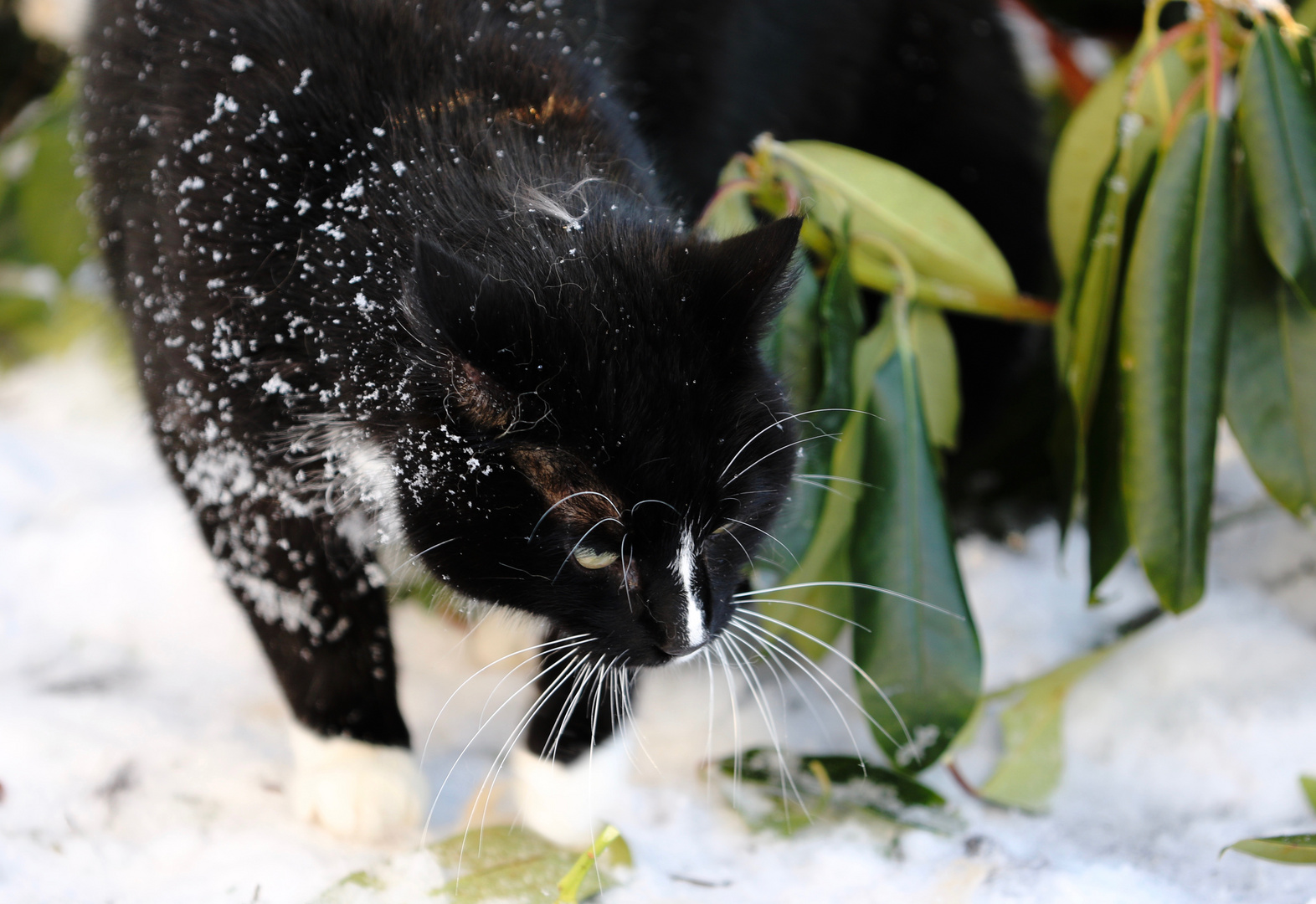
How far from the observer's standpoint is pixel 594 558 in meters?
0.73

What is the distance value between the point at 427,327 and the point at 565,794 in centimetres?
46

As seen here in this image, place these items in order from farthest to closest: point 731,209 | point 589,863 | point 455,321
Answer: point 731,209 < point 589,863 < point 455,321

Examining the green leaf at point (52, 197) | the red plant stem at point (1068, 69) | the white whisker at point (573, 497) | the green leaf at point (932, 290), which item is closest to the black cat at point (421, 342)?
the white whisker at point (573, 497)

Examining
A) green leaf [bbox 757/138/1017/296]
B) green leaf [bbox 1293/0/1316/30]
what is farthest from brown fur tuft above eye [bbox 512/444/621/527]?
green leaf [bbox 1293/0/1316/30]

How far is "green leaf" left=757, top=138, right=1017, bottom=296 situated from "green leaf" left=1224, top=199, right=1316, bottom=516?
0.74ft

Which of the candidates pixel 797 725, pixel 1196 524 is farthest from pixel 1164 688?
pixel 797 725

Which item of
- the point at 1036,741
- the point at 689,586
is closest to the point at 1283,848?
the point at 1036,741

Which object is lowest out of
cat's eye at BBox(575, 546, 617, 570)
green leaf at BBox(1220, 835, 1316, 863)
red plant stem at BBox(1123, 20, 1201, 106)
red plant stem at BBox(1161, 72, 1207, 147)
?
green leaf at BBox(1220, 835, 1316, 863)

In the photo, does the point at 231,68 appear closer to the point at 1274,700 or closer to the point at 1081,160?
the point at 1081,160

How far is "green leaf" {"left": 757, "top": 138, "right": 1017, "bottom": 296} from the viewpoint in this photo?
3.51ft

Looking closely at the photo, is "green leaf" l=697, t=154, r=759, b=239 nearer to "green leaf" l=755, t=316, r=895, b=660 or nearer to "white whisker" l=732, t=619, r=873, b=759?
"green leaf" l=755, t=316, r=895, b=660

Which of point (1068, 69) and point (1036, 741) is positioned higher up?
point (1068, 69)

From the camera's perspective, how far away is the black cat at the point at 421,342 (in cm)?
69

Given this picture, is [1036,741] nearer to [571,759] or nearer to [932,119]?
[571,759]
